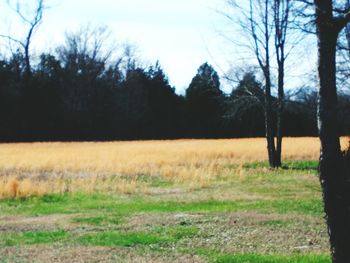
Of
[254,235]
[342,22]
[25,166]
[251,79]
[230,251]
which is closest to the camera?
[342,22]

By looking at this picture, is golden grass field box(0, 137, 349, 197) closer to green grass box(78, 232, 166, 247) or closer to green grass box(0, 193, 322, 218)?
green grass box(0, 193, 322, 218)

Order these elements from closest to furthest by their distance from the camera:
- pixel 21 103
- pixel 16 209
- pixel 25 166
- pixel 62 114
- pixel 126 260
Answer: pixel 126 260 → pixel 16 209 → pixel 25 166 → pixel 21 103 → pixel 62 114

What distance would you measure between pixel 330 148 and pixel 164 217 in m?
6.76

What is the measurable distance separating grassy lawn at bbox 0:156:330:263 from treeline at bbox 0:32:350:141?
135ft

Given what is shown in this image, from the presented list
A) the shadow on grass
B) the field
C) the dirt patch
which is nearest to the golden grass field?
the field

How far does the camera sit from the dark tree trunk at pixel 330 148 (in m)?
5.62

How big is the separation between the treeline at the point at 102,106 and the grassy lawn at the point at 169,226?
41.1m

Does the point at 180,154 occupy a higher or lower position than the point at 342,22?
lower

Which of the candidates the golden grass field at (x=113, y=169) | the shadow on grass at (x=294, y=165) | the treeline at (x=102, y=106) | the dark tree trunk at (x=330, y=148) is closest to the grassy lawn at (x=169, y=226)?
the golden grass field at (x=113, y=169)

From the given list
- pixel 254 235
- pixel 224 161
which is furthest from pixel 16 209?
pixel 224 161

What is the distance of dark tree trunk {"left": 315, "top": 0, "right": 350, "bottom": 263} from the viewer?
5625 mm

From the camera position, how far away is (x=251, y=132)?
2689 inches

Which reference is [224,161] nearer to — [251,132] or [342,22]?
[342,22]

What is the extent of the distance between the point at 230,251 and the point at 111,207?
20.0 feet
